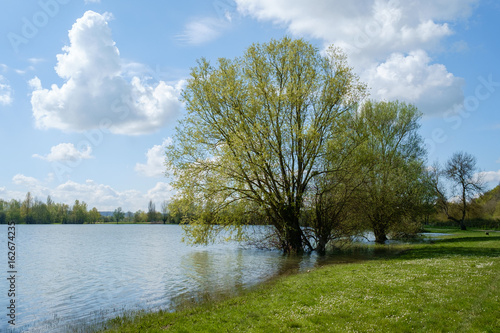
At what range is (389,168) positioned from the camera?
1334 inches

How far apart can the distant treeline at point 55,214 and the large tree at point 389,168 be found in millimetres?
69952

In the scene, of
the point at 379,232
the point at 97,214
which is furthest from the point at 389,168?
the point at 97,214

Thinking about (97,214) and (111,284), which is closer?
(111,284)

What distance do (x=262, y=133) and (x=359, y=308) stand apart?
1824 cm

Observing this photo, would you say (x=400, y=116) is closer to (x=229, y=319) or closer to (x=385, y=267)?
(x=385, y=267)

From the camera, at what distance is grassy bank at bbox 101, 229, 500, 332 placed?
8.64 m

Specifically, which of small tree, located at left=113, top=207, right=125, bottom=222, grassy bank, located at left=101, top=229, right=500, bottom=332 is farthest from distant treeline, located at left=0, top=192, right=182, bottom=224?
grassy bank, located at left=101, top=229, right=500, bottom=332

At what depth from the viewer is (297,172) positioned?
2822 centimetres

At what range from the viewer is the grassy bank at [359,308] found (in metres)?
8.64

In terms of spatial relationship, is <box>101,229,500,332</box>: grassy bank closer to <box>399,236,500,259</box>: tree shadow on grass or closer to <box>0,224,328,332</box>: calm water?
<box>0,224,328,332</box>: calm water

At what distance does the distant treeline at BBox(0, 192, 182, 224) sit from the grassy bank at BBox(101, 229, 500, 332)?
282 feet

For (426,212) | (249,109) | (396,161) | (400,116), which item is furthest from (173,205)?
(400,116)

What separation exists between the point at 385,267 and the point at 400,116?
28002mm

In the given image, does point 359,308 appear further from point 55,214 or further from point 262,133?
point 55,214
